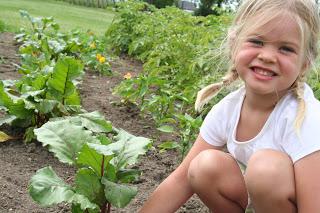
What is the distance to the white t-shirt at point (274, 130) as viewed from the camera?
1948 millimetres

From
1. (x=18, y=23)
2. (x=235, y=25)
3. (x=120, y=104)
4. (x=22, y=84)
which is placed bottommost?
(x=18, y=23)

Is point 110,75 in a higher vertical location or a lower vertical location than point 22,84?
lower

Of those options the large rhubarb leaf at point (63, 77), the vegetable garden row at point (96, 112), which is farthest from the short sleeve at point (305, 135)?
the large rhubarb leaf at point (63, 77)

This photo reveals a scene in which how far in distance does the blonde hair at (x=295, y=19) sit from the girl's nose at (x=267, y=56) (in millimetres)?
98

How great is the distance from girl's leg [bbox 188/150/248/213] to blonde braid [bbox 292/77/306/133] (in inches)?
14.5

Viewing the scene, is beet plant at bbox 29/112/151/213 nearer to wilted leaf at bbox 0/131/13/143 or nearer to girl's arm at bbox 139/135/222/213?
girl's arm at bbox 139/135/222/213

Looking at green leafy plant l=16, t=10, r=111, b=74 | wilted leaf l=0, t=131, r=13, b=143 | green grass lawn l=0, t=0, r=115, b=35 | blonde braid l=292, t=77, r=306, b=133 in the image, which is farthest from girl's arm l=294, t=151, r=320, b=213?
green grass lawn l=0, t=0, r=115, b=35

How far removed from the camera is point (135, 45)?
6250 mm

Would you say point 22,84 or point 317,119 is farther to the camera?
point 22,84

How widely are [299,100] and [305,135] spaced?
161 mm

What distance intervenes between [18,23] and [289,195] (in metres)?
8.18

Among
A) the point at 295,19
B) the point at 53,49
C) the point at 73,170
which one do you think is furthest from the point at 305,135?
the point at 53,49

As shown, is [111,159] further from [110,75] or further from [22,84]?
[110,75]

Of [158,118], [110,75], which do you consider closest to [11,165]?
[158,118]
